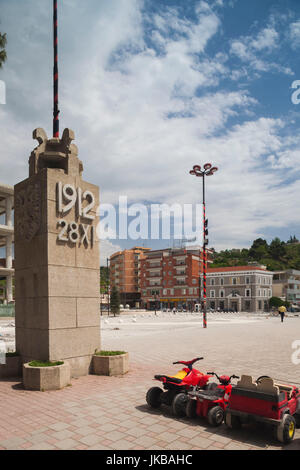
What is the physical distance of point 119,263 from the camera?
3821 inches

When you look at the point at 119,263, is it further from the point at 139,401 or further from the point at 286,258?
the point at 139,401

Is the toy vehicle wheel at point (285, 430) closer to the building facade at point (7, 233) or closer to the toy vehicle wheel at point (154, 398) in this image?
the toy vehicle wheel at point (154, 398)

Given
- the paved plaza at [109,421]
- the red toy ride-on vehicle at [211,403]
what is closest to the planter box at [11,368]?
the paved plaza at [109,421]

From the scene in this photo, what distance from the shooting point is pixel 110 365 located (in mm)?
9273

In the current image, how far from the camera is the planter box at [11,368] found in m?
9.38

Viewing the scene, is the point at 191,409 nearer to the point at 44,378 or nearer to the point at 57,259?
the point at 44,378

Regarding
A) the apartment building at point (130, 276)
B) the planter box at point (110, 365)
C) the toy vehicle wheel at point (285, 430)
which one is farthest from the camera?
the apartment building at point (130, 276)

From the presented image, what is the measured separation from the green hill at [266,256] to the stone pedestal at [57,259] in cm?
10313

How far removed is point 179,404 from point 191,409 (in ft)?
0.72

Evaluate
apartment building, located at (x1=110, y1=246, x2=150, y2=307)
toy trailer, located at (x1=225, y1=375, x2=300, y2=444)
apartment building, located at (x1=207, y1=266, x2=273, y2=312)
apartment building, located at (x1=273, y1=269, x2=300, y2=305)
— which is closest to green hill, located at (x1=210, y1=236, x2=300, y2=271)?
apartment building, located at (x1=273, y1=269, x2=300, y2=305)

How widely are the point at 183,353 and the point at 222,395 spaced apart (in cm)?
730

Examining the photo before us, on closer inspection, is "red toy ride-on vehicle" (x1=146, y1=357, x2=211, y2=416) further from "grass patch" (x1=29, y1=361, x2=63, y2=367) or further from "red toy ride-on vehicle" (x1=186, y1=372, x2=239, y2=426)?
"grass patch" (x1=29, y1=361, x2=63, y2=367)

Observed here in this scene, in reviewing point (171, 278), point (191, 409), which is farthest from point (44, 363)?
point (171, 278)
